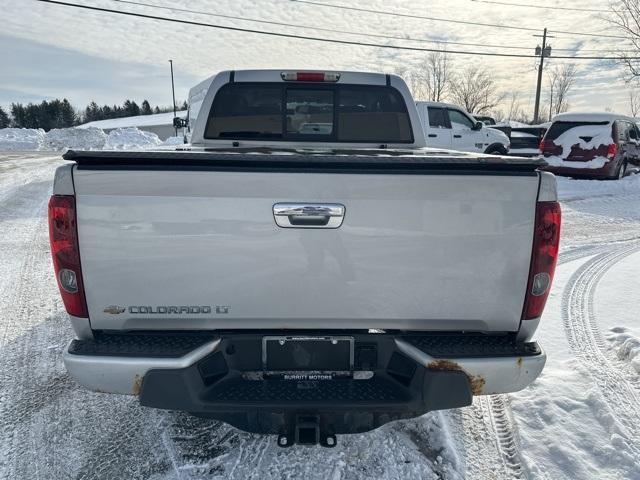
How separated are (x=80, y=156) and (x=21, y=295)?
3.84 metres

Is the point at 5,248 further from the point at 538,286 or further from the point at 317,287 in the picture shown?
the point at 538,286

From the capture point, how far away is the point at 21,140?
35219 millimetres

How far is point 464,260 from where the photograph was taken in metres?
2.11

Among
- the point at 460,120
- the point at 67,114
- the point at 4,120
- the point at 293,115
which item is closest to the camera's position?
the point at 293,115

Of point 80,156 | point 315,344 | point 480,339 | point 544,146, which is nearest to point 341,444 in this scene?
point 315,344

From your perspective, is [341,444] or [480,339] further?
[341,444]

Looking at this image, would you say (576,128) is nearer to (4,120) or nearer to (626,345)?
(626,345)

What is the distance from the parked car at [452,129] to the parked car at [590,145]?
1840 mm

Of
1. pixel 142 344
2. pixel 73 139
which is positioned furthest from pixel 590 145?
pixel 73 139

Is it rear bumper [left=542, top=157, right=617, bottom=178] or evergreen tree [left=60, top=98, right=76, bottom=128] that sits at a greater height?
evergreen tree [left=60, top=98, right=76, bottom=128]

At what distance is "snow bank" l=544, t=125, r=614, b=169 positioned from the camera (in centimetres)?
1315

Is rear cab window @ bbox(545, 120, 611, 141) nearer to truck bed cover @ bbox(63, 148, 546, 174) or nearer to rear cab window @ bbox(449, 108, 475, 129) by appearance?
rear cab window @ bbox(449, 108, 475, 129)

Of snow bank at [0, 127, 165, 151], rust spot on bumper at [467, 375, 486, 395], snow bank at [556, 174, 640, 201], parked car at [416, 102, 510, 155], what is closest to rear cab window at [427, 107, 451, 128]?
parked car at [416, 102, 510, 155]

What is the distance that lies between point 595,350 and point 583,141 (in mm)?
11599
